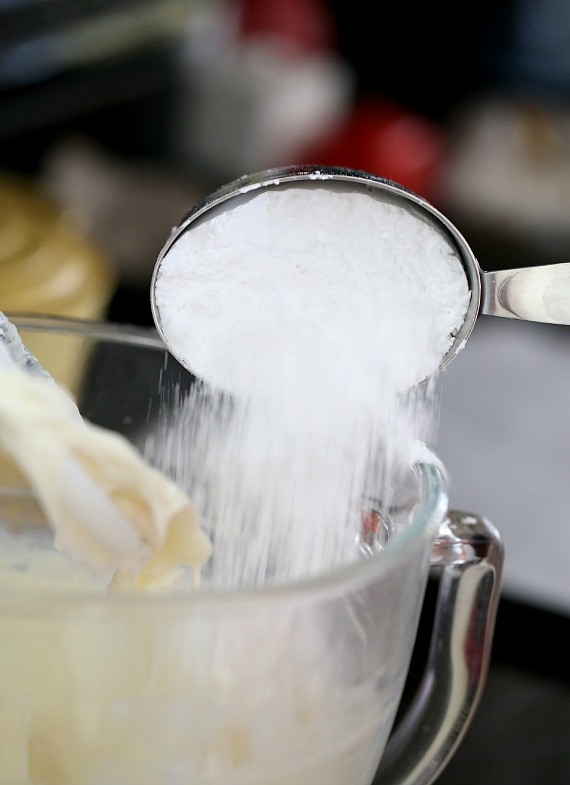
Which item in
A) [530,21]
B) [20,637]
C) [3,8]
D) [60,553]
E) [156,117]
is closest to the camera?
[20,637]

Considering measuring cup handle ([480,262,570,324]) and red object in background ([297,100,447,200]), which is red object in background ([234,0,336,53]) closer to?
red object in background ([297,100,447,200])

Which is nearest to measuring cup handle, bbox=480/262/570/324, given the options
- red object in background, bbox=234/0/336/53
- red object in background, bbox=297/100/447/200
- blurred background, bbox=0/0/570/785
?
blurred background, bbox=0/0/570/785

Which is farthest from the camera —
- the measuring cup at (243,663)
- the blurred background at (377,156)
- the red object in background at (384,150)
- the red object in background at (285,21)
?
the red object in background at (285,21)

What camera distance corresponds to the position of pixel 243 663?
0.23 meters

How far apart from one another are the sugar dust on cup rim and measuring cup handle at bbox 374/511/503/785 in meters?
0.05

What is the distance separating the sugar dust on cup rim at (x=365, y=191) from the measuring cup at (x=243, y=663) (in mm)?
51

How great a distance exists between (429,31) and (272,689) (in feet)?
4.54

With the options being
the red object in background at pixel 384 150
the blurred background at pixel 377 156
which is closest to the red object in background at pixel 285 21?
the blurred background at pixel 377 156

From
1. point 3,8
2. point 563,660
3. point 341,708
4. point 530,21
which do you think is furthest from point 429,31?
point 341,708

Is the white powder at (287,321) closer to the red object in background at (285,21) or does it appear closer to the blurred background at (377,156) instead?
the blurred background at (377,156)

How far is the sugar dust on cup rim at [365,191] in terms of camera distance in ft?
0.98

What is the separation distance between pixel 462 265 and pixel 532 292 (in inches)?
0.8

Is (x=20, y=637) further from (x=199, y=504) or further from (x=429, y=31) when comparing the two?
(x=429, y=31)

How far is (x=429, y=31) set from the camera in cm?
149
